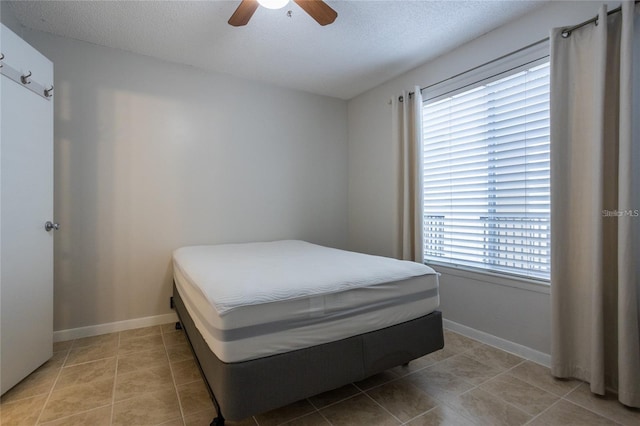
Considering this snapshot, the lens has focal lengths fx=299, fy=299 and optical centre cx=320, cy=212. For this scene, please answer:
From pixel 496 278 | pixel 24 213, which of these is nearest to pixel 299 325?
pixel 496 278

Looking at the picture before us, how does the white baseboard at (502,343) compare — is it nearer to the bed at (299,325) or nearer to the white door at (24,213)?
the bed at (299,325)

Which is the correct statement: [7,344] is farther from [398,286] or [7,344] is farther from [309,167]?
[309,167]

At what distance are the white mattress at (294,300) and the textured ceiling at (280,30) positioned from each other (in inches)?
70.9

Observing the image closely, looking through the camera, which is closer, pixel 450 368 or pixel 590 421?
pixel 590 421

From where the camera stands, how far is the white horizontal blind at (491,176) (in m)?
2.13

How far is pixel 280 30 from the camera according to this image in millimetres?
2385

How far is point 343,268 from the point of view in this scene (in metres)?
1.85

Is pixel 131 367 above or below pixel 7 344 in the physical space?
below

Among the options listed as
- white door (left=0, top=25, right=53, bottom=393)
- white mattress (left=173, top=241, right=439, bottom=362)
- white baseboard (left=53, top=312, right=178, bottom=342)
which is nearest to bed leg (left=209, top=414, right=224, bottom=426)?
white mattress (left=173, top=241, right=439, bottom=362)

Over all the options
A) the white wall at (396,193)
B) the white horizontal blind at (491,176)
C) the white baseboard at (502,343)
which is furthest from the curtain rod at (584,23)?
the white baseboard at (502,343)

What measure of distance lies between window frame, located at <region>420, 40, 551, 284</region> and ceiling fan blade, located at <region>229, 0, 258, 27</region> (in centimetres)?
181

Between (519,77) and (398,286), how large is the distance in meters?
1.85

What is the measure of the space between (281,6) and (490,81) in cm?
174

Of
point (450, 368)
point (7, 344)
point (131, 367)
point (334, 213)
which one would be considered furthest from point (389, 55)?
point (7, 344)
